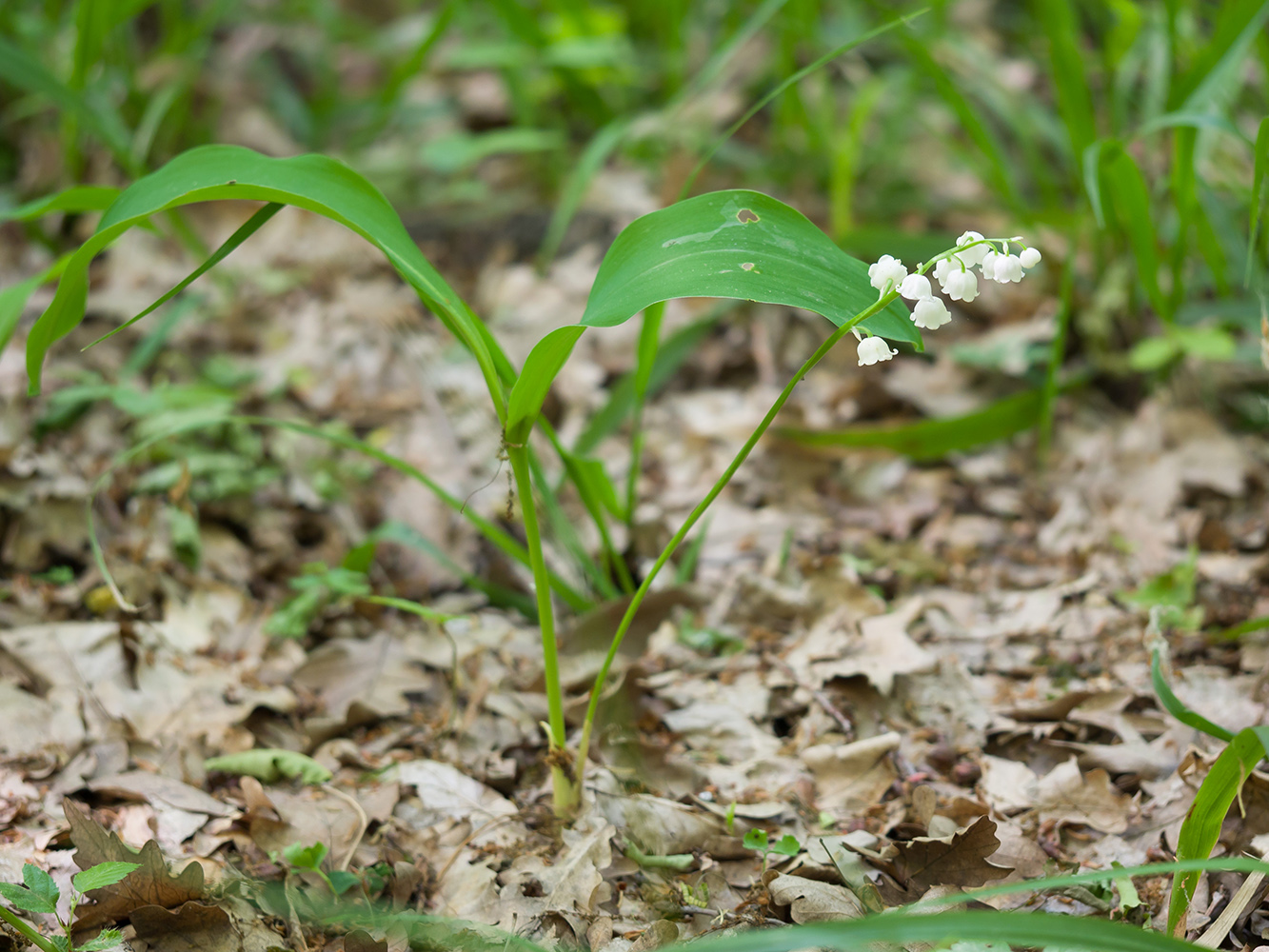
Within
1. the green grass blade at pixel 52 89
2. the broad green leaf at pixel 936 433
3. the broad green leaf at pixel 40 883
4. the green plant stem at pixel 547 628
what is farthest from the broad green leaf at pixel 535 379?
the green grass blade at pixel 52 89

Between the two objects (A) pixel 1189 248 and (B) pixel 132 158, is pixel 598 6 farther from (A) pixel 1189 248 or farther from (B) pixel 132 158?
(A) pixel 1189 248

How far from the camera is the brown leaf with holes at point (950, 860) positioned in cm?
103

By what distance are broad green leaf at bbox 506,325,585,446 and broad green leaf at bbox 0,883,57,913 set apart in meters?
0.63

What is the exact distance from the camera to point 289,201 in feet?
2.93

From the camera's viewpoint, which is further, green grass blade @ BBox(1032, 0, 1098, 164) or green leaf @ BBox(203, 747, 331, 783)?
green grass blade @ BBox(1032, 0, 1098, 164)

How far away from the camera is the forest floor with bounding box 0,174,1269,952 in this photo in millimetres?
1082

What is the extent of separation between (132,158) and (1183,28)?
2.56m

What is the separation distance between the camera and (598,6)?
3.10 meters

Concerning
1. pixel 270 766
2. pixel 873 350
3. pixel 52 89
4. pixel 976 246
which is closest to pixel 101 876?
pixel 270 766

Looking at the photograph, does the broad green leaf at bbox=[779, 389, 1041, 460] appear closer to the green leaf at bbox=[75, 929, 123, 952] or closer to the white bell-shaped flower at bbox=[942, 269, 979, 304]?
the white bell-shaped flower at bbox=[942, 269, 979, 304]

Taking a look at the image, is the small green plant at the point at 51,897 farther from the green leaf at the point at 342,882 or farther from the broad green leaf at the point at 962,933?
the broad green leaf at the point at 962,933

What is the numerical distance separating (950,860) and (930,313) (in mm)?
644

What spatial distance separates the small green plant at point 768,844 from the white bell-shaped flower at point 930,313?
64 centimetres

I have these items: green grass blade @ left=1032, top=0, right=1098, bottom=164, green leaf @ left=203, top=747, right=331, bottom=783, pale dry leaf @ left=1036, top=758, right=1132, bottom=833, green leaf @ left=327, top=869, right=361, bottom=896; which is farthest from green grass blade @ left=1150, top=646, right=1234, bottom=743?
green grass blade @ left=1032, top=0, right=1098, bottom=164
